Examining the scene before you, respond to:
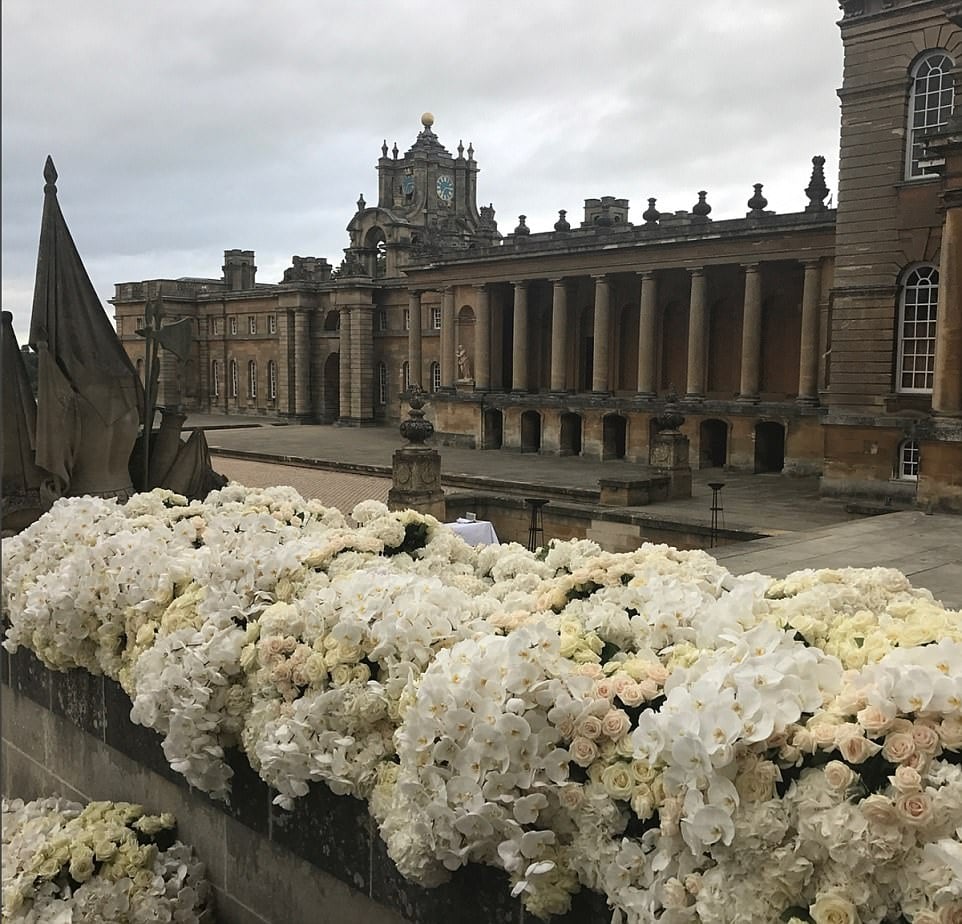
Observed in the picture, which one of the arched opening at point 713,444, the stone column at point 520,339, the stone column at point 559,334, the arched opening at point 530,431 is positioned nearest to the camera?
the arched opening at point 713,444

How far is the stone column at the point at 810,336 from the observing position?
31.2m

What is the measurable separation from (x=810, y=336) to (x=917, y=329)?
29.1 feet

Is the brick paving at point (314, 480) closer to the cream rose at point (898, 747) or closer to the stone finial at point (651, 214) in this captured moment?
the stone finial at point (651, 214)

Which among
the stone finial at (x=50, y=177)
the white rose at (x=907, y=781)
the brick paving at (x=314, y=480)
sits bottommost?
the brick paving at (x=314, y=480)

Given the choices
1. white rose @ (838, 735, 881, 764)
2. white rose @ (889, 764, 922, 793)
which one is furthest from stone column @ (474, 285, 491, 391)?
white rose @ (889, 764, 922, 793)

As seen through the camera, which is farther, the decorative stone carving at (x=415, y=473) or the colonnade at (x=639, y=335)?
the colonnade at (x=639, y=335)

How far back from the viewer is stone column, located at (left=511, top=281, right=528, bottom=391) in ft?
132

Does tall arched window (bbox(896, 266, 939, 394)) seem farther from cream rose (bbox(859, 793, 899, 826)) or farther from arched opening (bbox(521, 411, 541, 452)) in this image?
cream rose (bbox(859, 793, 899, 826))

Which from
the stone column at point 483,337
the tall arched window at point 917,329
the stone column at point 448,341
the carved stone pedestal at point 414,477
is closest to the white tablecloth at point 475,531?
the carved stone pedestal at point 414,477

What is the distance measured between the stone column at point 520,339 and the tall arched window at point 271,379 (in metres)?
23.5

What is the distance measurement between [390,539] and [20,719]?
96.3 inches

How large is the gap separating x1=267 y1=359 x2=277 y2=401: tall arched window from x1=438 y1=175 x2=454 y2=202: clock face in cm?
1825

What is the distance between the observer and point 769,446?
3247cm

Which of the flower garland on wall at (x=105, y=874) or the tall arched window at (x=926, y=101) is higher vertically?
the tall arched window at (x=926, y=101)
